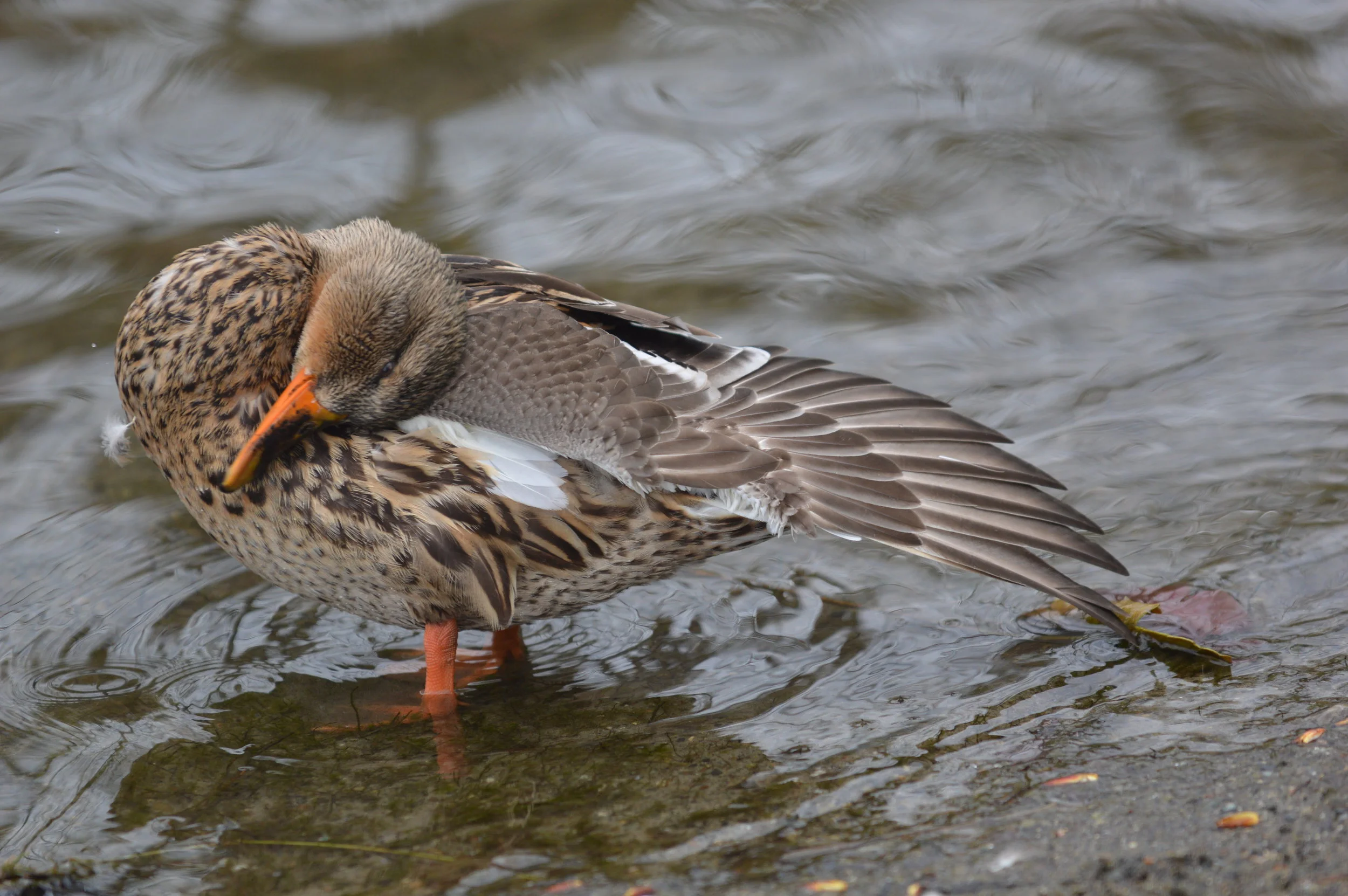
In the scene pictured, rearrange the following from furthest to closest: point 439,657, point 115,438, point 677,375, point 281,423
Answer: point 115,438 → point 439,657 → point 677,375 → point 281,423

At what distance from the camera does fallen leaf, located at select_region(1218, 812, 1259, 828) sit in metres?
3.42

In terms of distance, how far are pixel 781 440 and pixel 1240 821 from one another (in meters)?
1.89

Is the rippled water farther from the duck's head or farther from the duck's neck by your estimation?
the duck's head

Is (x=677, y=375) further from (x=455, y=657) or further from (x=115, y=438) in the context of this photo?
(x=115, y=438)

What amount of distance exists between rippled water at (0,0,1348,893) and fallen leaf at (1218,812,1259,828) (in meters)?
0.46

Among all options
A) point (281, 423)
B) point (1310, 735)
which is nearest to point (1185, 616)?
point (1310, 735)

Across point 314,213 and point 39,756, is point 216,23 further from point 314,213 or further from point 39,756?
point 39,756

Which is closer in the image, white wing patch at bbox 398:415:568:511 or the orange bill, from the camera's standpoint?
the orange bill

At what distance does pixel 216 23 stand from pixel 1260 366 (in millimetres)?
6949

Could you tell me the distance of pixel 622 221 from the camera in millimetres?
8289

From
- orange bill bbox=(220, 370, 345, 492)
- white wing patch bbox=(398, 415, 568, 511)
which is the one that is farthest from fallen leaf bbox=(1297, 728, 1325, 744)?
orange bill bbox=(220, 370, 345, 492)

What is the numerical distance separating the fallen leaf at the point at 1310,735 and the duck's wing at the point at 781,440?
0.74m

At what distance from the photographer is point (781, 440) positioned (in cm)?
474

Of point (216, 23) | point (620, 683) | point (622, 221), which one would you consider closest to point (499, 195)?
point (622, 221)
